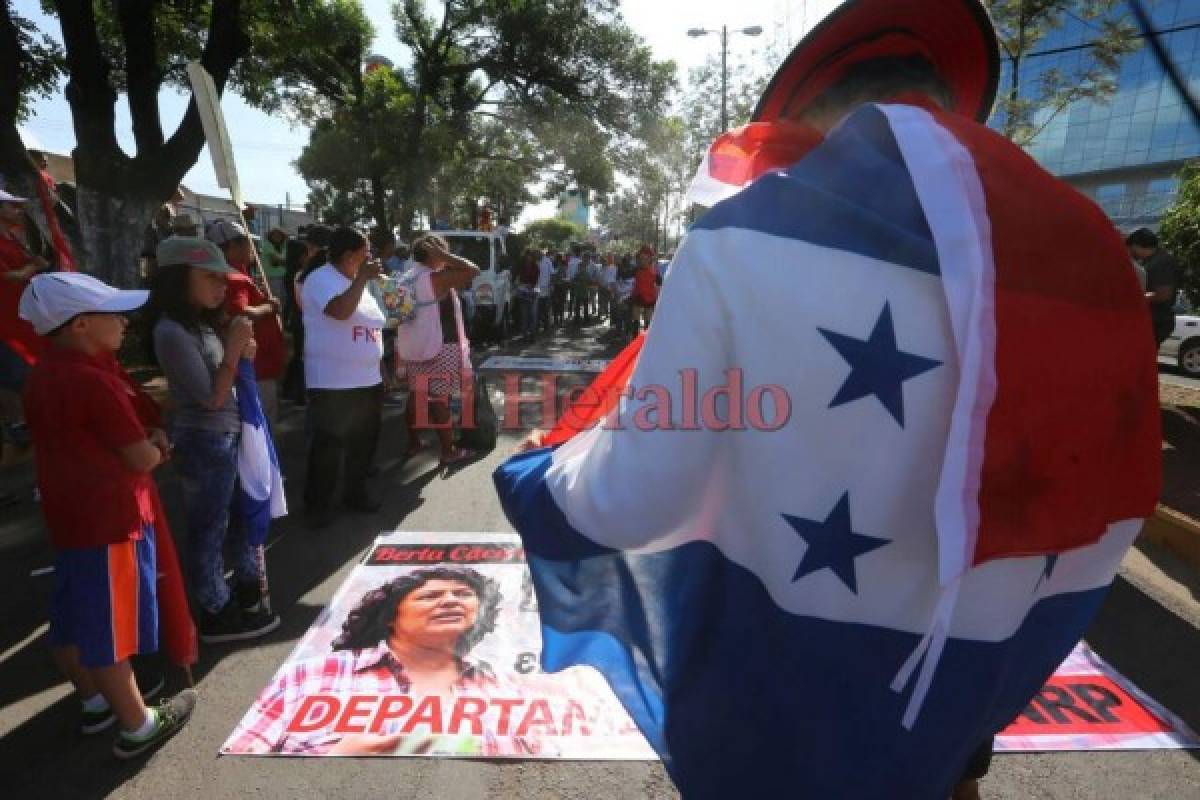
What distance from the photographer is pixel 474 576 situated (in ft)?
12.1

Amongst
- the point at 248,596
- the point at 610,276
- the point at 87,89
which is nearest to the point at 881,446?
the point at 248,596

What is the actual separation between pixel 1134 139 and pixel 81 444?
4655 cm

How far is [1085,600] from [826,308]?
78cm

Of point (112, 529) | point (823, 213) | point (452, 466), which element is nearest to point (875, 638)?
point (823, 213)

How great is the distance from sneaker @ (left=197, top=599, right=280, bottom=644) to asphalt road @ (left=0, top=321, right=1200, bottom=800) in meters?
0.06

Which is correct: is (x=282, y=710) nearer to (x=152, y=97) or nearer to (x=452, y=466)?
(x=452, y=466)

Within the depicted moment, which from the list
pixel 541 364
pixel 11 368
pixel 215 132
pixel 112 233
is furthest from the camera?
pixel 541 364

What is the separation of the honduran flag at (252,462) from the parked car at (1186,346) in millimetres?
13768

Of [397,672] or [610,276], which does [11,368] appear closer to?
[397,672]

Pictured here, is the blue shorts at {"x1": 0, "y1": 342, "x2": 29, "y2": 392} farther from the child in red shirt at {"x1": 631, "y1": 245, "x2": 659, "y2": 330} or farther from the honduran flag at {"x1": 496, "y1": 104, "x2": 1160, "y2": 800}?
the child in red shirt at {"x1": 631, "y1": 245, "x2": 659, "y2": 330}

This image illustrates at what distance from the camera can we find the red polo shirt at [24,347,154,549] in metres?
2.17

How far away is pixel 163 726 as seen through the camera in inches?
98.0

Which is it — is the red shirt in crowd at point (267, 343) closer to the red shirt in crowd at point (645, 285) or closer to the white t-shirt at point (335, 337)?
the white t-shirt at point (335, 337)

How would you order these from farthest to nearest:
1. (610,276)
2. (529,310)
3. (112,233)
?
(610,276) < (529,310) < (112,233)
